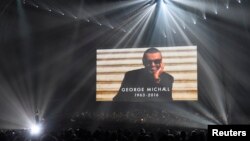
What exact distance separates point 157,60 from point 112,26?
273 cm

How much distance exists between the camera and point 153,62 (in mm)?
16781

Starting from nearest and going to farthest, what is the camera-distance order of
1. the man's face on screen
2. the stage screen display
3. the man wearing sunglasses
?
the stage screen display < the man wearing sunglasses < the man's face on screen

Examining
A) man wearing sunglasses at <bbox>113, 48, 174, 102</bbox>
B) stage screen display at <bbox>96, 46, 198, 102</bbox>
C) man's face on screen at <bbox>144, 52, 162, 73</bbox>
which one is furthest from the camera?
man's face on screen at <bbox>144, 52, 162, 73</bbox>

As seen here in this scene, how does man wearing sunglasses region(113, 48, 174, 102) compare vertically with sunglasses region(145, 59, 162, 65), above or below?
below

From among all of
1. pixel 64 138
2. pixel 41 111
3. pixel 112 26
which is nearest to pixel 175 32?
pixel 112 26

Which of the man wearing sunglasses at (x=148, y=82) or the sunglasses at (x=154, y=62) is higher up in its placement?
the sunglasses at (x=154, y=62)

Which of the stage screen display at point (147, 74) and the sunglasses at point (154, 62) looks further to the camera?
the sunglasses at point (154, 62)

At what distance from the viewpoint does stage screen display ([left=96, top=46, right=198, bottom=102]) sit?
1631cm

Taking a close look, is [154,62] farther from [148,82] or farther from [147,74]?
[148,82]

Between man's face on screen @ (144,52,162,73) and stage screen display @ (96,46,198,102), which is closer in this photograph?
stage screen display @ (96,46,198,102)

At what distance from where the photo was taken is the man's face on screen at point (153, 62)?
16703 millimetres

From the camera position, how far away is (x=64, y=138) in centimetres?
731

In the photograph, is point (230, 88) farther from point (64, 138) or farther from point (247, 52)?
point (64, 138)

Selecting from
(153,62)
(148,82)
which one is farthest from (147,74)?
(153,62)
